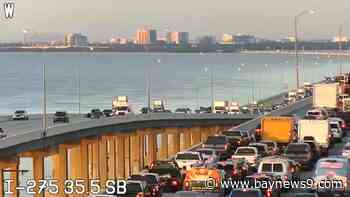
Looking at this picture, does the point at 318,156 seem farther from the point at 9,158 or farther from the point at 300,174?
the point at 9,158

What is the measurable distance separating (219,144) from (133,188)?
15.7 meters

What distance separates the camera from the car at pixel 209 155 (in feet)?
115

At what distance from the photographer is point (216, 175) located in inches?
1090

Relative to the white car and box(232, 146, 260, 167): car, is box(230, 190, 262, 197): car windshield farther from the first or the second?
box(232, 146, 260, 167): car

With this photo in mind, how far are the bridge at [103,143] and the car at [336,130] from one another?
297 inches

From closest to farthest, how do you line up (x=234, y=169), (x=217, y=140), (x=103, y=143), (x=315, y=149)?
(x=234, y=169) < (x=315, y=149) < (x=217, y=140) < (x=103, y=143)

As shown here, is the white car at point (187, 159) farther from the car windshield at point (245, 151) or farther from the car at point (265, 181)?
the car at point (265, 181)

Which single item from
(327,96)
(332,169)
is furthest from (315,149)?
(327,96)

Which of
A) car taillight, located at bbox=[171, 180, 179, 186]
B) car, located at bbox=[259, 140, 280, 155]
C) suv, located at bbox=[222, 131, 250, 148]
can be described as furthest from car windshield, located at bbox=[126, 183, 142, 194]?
suv, located at bbox=[222, 131, 250, 148]

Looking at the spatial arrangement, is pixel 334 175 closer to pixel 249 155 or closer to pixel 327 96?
pixel 249 155

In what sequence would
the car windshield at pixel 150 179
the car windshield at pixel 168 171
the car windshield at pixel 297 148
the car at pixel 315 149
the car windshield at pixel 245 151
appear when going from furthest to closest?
the car at pixel 315 149 < the car windshield at pixel 297 148 < the car windshield at pixel 245 151 < the car windshield at pixel 168 171 < the car windshield at pixel 150 179

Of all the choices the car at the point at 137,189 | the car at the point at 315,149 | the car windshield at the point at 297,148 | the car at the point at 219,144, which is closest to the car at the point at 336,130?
the car at the point at 315,149

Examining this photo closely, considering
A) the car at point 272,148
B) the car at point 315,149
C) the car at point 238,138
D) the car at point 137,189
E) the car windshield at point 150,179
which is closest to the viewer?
the car at point 137,189

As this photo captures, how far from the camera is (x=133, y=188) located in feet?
86.3
